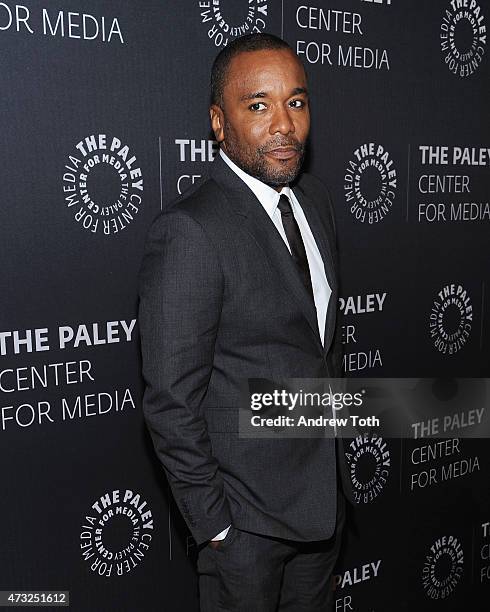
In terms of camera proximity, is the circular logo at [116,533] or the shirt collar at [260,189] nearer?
the shirt collar at [260,189]

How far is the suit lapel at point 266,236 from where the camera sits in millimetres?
1570

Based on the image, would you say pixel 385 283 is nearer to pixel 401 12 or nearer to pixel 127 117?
pixel 401 12

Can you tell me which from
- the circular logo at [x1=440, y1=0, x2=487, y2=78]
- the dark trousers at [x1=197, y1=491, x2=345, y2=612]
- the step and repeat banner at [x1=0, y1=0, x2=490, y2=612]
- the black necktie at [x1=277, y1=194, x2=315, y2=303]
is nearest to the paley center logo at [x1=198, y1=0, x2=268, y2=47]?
the step and repeat banner at [x1=0, y1=0, x2=490, y2=612]

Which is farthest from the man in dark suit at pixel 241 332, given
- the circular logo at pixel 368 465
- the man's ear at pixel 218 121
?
the circular logo at pixel 368 465

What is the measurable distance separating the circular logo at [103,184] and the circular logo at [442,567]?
1.83 meters

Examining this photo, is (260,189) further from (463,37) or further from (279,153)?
(463,37)

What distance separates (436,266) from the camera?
2.64m

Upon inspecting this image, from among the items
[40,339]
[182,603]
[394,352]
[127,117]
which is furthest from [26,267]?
[394,352]

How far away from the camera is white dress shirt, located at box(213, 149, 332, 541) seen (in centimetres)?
164

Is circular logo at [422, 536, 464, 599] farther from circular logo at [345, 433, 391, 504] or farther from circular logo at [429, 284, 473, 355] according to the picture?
circular logo at [429, 284, 473, 355]

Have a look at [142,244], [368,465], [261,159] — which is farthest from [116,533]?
[261,159]

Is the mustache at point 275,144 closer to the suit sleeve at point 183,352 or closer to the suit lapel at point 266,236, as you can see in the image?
the suit lapel at point 266,236

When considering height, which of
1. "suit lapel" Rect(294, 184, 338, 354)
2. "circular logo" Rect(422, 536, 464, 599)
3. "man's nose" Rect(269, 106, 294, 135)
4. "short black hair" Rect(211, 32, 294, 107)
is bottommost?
"circular logo" Rect(422, 536, 464, 599)

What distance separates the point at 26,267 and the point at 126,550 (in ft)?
2.99
